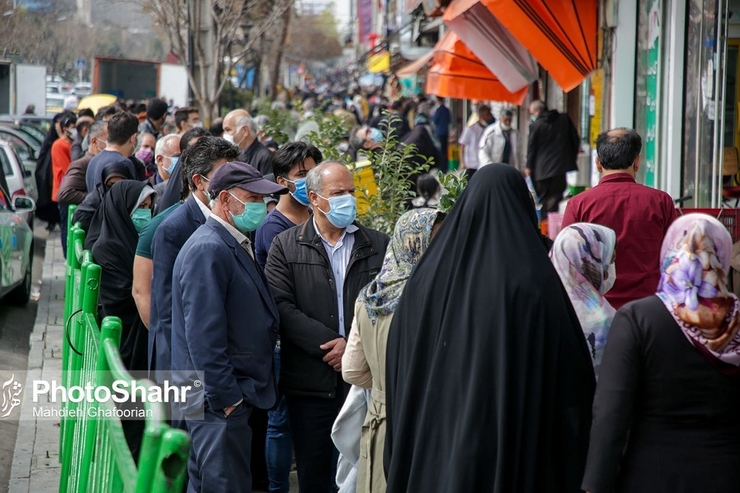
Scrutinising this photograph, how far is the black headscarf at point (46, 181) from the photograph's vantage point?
45.4 ft

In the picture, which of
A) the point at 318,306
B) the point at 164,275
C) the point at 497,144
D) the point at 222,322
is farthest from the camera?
the point at 497,144

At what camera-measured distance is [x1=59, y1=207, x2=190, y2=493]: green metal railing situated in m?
2.30

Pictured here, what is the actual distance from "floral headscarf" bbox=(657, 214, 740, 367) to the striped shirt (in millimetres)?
2126

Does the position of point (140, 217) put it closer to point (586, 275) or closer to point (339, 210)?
point (339, 210)

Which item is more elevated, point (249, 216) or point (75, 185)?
point (75, 185)

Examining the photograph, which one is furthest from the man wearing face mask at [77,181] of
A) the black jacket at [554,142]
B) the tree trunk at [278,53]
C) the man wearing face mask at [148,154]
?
the tree trunk at [278,53]

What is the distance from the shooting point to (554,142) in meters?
13.7

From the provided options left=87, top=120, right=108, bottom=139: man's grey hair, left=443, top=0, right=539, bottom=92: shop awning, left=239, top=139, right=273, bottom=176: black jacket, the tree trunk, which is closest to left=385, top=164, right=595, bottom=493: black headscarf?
left=239, top=139, right=273, bottom=176: black jacket

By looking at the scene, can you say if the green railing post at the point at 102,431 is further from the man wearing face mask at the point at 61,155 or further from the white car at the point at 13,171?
the white car at the point at 13,171

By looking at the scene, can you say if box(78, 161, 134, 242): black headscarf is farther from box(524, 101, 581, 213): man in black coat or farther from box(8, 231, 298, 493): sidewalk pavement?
box(524, 101, 581, 213): man in black coat

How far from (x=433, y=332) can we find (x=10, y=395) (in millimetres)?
5150

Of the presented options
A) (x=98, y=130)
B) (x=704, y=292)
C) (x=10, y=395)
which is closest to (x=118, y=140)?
(x=98, y=130)

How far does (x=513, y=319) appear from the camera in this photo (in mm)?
3457

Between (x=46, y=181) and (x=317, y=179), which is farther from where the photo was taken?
(x=46, y=181)
